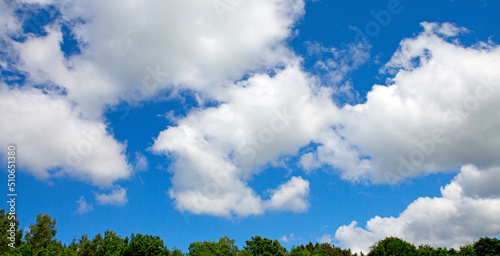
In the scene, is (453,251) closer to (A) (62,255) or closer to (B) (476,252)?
(B) (476,252)

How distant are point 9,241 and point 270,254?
2355 inches

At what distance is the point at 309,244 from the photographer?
12556 cm

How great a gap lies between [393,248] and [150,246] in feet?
216

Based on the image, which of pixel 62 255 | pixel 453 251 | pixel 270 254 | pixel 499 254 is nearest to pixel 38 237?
pixel 62 255

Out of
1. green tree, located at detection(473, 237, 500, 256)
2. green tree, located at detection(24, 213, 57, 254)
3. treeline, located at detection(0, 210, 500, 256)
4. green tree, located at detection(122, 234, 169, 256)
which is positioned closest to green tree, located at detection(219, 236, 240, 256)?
treeline, located at detection(0, 210, 500, 256)

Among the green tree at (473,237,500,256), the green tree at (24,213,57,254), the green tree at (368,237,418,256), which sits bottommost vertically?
the green tree at (473,237,500,256)

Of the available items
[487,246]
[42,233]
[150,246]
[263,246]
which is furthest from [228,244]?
[487,246]

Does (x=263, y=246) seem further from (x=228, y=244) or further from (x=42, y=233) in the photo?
(x=42, y=233)

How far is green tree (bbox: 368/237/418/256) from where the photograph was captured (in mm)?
82875

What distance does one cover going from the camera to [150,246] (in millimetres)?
56094

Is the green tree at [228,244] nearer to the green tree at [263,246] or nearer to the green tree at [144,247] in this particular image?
the green tree at [263,246]

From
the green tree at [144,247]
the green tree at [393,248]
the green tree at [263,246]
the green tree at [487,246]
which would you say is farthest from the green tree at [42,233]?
the green tree at [487,246]

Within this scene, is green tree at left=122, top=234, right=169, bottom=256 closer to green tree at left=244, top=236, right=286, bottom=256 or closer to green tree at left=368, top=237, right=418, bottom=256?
green tree at left=244, top=236, right=286, bottom=256

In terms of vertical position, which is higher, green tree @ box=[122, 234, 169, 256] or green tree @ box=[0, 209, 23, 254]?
green tree @ box=[0, 209, 23, 254]
